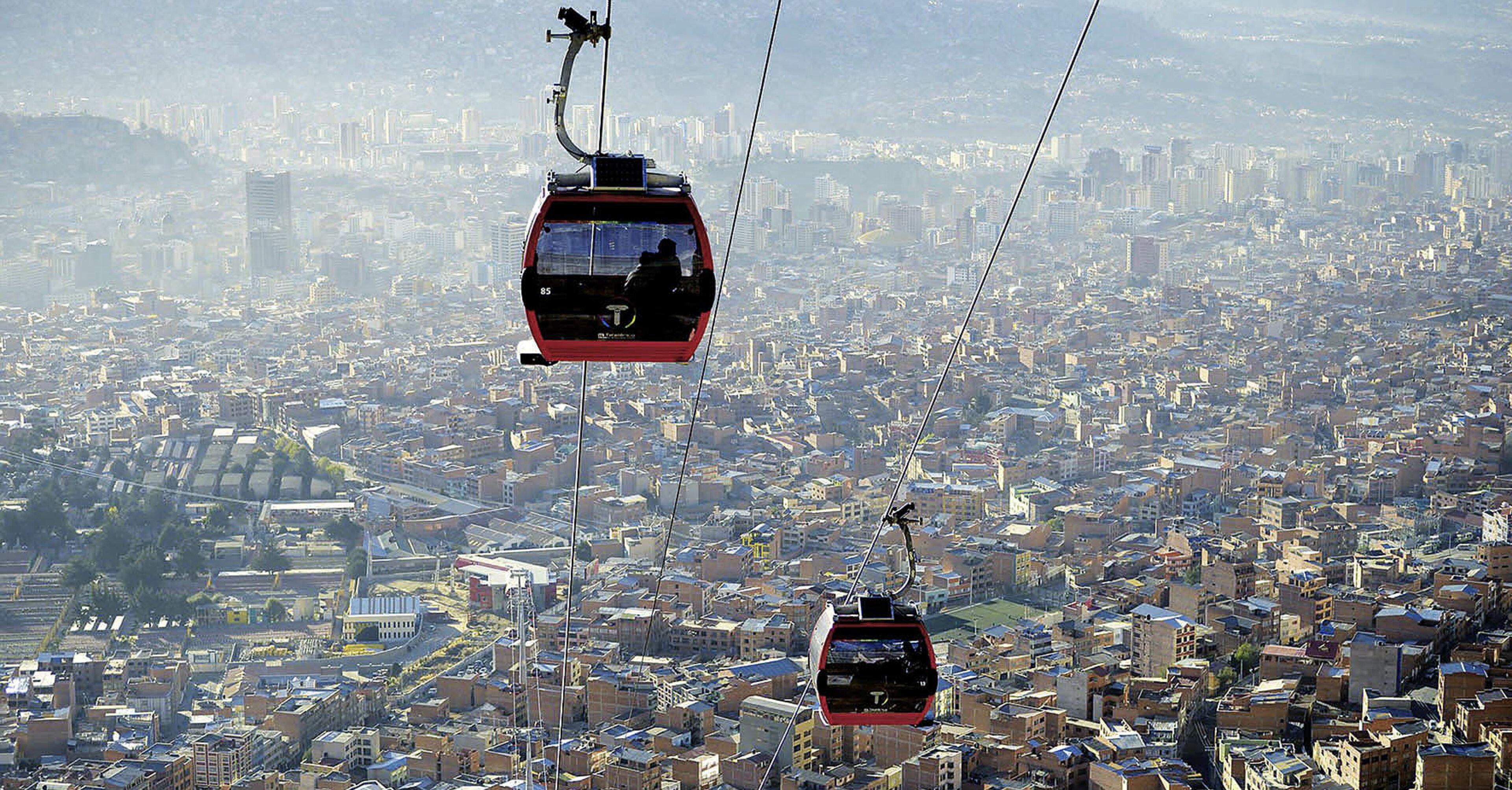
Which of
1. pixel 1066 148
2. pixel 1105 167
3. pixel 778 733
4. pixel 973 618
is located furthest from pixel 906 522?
pixel 1066 148

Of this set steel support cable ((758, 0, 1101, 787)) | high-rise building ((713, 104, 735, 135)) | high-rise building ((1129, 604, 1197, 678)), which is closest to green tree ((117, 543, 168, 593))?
steel support cable ((758, 0, 1101, 787))

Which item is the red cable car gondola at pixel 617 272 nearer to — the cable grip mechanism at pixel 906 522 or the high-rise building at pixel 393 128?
the cable grip mechanism at pixel 906 522

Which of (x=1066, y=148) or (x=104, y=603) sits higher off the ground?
(x=1066, y=148)

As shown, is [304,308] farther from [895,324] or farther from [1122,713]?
[1122,713]

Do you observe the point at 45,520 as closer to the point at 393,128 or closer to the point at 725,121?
the point at 393,128

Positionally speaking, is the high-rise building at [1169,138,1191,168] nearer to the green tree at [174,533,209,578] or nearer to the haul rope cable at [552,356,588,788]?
the haul rope cable at [552,356,588,788]
